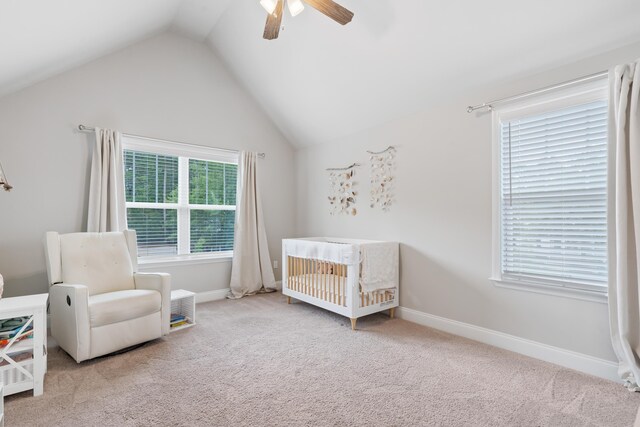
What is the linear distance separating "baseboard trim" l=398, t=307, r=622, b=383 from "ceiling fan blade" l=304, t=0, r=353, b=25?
261cm

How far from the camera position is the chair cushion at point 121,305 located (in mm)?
2268

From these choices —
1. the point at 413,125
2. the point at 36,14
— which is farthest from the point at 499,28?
the point at 36,14

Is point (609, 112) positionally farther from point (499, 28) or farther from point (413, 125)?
point (413, 125)


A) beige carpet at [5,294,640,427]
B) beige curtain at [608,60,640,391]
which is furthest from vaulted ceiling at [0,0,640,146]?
beige carpet at [5,294,640,427]

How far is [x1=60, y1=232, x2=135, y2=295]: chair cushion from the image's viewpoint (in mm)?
2605

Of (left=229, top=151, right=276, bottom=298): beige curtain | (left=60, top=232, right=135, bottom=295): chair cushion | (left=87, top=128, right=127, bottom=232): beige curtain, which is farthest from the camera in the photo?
(left=229, top=151, right=276, bottom=298): beige curtain

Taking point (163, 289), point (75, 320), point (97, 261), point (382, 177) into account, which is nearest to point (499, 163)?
point (382, 177)

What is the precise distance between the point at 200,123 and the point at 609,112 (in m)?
3.87

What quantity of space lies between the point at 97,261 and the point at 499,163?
3443 millimetres

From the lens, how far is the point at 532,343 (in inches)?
94.0

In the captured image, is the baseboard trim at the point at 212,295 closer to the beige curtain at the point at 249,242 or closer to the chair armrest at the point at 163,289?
the beige curtain at the point at 249,242

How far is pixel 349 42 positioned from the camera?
116 inches

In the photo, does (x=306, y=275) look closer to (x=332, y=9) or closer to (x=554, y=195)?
(x=554, y=195)

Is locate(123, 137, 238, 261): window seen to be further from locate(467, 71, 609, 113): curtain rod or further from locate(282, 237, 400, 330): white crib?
locate(467, 71, 609, 113): curtain rod
